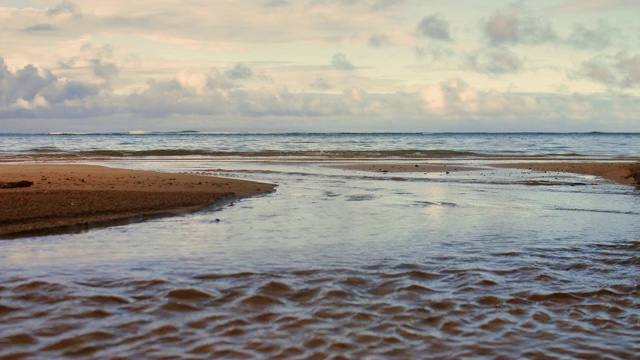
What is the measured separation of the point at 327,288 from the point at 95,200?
7.80 meters

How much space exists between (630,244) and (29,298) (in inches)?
344

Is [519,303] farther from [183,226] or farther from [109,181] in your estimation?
[109,181]

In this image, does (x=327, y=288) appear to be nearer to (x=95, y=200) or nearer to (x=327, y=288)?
(x=327, y=288)

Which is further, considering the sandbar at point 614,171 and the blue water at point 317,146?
the blue water at point 317,146

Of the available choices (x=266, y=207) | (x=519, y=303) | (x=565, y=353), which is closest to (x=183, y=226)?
(x=266, y=207)

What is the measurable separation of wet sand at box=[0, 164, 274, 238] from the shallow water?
0.74 m

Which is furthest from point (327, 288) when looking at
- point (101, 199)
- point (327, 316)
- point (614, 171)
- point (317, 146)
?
point (317, 146)

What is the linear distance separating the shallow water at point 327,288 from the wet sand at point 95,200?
737 mm

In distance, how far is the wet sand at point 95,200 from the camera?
10570 millimetres

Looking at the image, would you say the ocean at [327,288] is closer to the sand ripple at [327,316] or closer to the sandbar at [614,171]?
the sand ripple at [327,316]

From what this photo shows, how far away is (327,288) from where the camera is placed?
265 inches

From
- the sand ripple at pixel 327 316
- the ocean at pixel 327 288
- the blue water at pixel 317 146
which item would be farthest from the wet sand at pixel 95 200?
the blue water at pixel 317 146

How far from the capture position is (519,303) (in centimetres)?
636

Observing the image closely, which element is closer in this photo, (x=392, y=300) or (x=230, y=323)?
(x=230, y=323)
